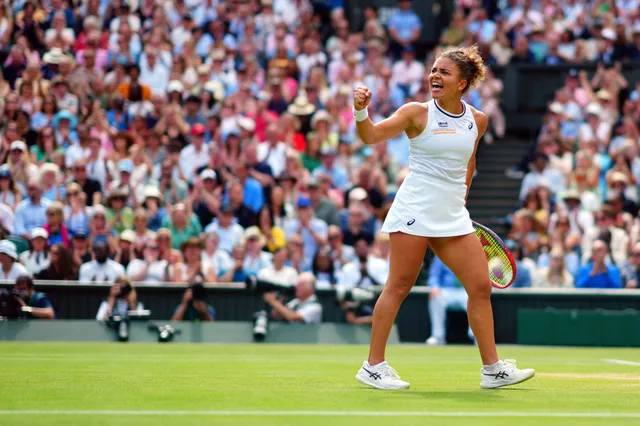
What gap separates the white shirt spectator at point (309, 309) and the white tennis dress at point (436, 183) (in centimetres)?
784

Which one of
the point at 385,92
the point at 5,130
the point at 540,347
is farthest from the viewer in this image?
the point at 385,92

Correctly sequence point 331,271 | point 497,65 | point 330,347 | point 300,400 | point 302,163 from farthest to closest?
1. point 497,65
2. point 302,163
3. point 331,271
4. point 330,347
5. point 300,400

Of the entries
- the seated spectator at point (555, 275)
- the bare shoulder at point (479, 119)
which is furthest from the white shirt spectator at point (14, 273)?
the bare shoulder at point (479, 119)

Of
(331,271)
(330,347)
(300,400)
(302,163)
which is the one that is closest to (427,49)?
(302,163)

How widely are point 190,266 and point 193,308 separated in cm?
73

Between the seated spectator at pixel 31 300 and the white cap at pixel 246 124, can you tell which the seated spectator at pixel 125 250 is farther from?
the white cap at pixel 246 124

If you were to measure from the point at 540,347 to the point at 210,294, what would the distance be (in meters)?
4.19

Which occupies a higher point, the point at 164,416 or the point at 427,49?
the point at 427,49

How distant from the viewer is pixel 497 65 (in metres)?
23.4

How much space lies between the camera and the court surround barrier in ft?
51.6

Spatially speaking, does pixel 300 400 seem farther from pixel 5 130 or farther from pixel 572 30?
pixel 572 30

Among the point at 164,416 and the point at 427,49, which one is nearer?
the point at 164,416

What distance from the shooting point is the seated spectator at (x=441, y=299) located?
16.5m

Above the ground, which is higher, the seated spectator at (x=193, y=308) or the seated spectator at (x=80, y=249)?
the seated spectator at (x=80, y=249)
